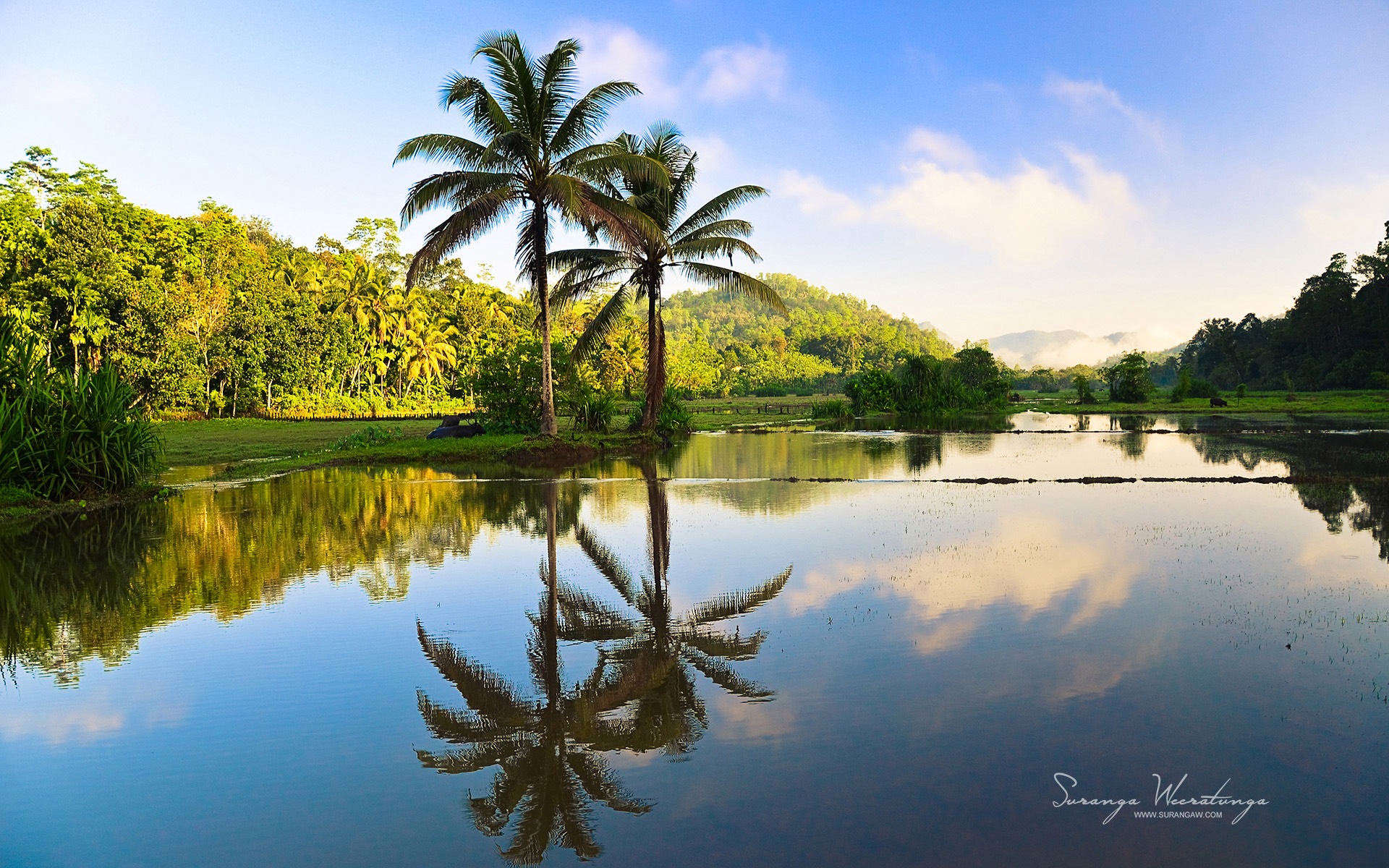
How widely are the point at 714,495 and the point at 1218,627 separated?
9772 mm

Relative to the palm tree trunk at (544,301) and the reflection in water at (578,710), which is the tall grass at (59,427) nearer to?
the palm tree trunk at (544,301)

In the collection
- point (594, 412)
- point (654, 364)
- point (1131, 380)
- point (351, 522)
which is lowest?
point (351, 522)

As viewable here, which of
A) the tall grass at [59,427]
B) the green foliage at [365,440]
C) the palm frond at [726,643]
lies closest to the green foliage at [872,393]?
the green foliage at [365,440]

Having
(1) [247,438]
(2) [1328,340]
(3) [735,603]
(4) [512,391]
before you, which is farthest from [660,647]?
(2) [1328,340]

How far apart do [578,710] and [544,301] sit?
757 inches

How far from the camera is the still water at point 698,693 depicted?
3.79 meters

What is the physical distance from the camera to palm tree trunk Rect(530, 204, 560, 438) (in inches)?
899

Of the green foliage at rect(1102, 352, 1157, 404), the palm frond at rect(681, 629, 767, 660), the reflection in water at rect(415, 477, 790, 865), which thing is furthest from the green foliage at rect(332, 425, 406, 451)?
the green foliage at rect(1102, 352, 1157, 404)

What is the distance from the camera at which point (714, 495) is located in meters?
15.6

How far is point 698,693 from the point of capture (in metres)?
5.50

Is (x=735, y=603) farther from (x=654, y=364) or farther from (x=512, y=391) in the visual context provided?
(x=512, y=391)

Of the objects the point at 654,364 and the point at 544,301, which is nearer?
the point at 544,301

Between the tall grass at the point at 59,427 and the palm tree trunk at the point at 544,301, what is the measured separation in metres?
10.7

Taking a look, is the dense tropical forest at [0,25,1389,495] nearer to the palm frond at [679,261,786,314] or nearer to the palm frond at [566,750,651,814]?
the palm frond at [679,261,786,314]
